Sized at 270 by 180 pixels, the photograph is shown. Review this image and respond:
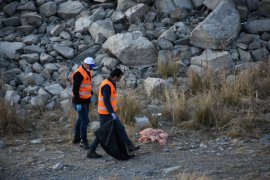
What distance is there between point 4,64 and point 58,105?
2364 mm

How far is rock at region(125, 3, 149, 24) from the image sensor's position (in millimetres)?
14188

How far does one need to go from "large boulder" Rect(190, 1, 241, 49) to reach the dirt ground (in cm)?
342

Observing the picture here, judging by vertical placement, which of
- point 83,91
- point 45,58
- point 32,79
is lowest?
point 32,79

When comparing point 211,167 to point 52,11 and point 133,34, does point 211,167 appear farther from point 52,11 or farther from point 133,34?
point 52,11

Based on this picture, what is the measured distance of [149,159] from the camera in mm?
8828

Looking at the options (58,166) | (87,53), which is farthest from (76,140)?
(87,53)

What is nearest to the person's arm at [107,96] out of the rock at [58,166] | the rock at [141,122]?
the rock at [58,166]

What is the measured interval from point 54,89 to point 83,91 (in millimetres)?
3202

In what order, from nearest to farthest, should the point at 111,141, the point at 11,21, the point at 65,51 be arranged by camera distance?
the point at 111,141 < the point at 65,51 < the point at 11,21

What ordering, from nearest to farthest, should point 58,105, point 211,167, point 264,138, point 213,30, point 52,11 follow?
point 211,167
point 264,138
point 58,105
point 213,30
point 52,11

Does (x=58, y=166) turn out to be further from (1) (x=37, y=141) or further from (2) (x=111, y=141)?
(1) (x=37, y=141)

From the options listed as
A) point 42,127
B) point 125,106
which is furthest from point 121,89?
point 42,127

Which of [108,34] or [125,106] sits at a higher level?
[108,34]

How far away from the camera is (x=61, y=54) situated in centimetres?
1351
